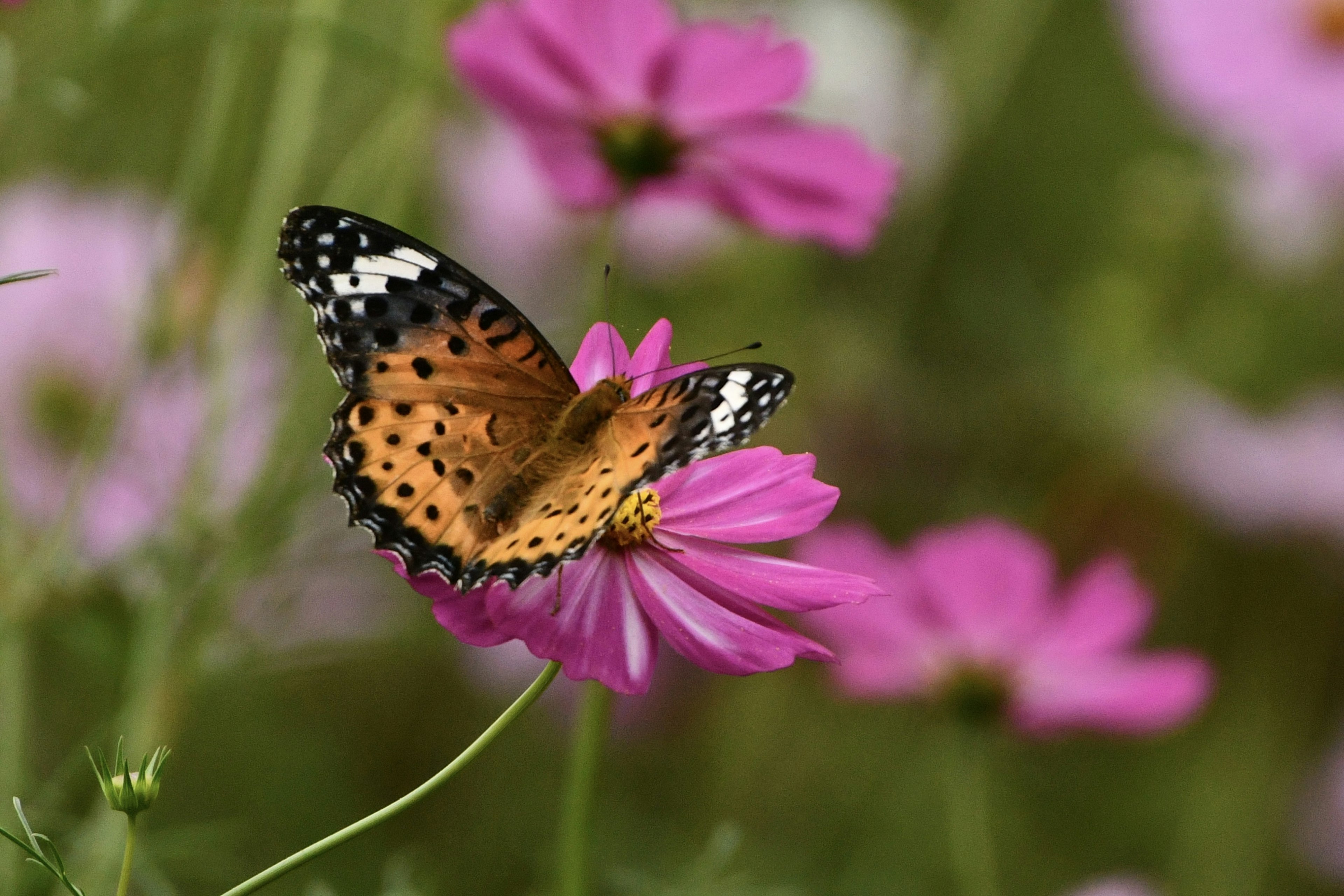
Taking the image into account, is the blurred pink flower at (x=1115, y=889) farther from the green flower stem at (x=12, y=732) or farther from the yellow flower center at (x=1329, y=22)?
the yellow flower center at (x=1329, y=22)

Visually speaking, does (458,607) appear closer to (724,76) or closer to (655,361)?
(655,361)

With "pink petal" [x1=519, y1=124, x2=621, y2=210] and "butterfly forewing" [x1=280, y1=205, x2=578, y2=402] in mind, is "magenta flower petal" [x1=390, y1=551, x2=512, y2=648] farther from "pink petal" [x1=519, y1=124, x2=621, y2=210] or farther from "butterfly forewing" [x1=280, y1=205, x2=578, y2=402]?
"pink petal" [x1=519, y1=124, x2=621, y2=210]

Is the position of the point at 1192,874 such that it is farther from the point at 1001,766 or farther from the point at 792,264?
the point at 792,264

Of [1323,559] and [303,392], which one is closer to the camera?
[303,392]

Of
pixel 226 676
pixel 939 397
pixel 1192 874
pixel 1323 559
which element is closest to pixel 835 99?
pixel 939 397

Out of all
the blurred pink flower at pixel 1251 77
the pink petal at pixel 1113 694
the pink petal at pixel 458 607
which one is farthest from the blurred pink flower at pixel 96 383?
the blurred pink flower at pixel 1251 77

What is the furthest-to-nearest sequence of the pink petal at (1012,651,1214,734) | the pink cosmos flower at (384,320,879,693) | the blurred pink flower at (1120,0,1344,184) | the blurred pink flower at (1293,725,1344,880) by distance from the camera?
the blurred pink flower at (1293,725,1344,880) → the blurred pink flower at (1120,0,1344,184) → the pink petal at (1012,651,1214,734) → the pink cosmos flower at (384,320,879,693)

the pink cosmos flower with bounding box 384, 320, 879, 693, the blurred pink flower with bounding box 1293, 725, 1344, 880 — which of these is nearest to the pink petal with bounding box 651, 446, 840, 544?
the pink cosmos flower with bounding box 384, 320, 879, 693
